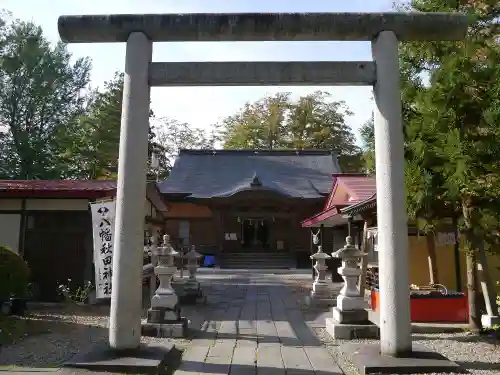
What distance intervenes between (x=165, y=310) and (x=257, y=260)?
17.6 meters

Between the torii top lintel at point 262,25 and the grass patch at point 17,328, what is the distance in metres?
4.99

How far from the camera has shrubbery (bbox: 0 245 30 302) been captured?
26.1 ft

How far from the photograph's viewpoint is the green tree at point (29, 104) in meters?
28.2

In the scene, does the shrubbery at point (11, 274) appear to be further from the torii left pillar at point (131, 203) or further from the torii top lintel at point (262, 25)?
the torii top lintel at point (262, 25)

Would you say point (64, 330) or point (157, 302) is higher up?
point (157, 302)

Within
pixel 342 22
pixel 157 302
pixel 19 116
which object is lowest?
pixel 157 302

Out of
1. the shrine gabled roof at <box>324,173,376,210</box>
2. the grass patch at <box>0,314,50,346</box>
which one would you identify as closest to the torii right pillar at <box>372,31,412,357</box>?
the grass patch at <box>0,314,50,346</box>

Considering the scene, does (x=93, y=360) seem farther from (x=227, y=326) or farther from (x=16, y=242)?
(x=16, y=242)

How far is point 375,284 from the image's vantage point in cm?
1076

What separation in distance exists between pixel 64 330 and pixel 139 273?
3.68 m

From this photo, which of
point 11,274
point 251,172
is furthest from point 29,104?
point 11,274

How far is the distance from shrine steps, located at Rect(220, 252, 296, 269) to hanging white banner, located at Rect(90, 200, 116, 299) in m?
16.5

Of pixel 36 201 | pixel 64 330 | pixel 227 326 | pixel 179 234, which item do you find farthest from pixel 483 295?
pixel 179 234

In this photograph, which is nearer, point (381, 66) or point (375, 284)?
point (381, 66)
